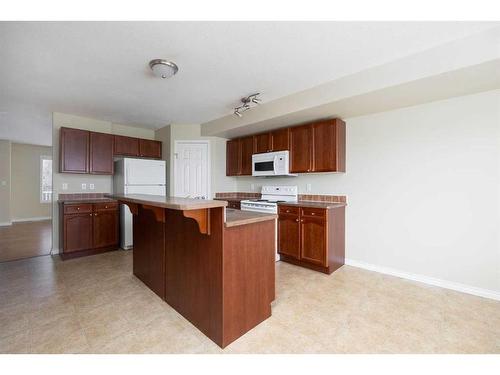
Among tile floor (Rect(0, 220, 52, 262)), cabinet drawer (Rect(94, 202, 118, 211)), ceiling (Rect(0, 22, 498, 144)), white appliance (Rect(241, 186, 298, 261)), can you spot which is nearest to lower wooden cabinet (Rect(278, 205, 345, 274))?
white appliance (Rect(241, 186, 298, 261))

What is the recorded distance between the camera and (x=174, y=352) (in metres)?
1.58

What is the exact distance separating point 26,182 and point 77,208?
5172mm

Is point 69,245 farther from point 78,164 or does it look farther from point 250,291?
point 250,291

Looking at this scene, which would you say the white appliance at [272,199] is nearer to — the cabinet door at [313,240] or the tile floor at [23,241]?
the cabinet door at [313,240]

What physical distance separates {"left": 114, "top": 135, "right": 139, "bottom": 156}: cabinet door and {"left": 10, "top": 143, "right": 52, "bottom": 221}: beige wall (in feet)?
16.2

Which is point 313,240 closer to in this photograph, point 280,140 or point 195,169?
point 280,140

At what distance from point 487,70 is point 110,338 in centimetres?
369

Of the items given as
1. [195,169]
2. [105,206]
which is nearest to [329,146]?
[195,169]

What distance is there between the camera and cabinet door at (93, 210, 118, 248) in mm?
3838

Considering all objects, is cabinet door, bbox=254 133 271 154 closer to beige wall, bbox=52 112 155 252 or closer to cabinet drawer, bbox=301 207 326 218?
cabinet drawer, bbox=301 207 326 218

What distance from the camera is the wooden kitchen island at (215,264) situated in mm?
1610

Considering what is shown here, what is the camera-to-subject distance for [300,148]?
11.6 feet

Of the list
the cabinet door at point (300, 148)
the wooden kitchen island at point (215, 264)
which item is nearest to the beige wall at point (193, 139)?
the cabinet door at point (300, 148)
